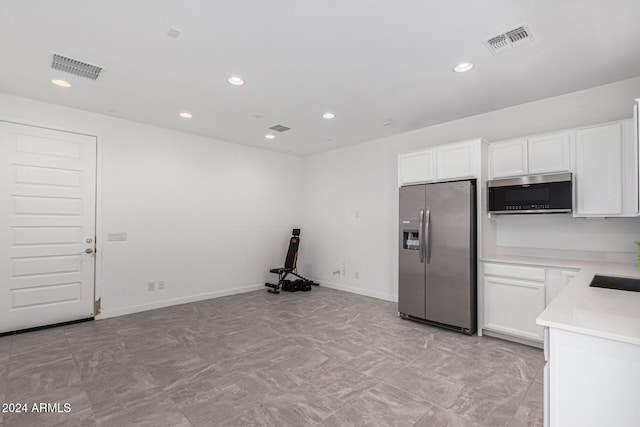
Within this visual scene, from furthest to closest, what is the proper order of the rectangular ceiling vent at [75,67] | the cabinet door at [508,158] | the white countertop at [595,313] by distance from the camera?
the cabinet door at [508,158] < the rectangular ceiling vent at [75,67] < the white countertop at [595,313]

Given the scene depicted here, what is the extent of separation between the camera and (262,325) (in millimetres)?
3953

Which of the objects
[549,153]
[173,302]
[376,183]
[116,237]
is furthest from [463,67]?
[173,302]

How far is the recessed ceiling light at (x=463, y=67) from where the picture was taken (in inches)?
111

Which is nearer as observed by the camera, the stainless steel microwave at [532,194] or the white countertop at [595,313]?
the white countertop at [595,313]

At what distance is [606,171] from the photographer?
3.00m

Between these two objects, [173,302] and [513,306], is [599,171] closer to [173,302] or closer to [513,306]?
[513,306]

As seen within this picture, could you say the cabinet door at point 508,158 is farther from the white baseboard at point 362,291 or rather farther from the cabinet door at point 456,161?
the white baseboard at point 362,291

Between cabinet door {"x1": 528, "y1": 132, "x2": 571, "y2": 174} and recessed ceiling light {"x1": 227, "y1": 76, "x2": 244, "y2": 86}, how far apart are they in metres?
3.24

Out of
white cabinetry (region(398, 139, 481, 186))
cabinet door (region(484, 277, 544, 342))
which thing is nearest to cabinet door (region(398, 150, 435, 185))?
white cabinetry (region(398, 139, 481, 186))

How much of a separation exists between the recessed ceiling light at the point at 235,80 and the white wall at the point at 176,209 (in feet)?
7.34

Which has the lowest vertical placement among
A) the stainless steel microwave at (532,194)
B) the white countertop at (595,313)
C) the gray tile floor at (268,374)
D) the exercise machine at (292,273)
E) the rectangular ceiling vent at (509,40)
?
the gray tile floor at (268,374)

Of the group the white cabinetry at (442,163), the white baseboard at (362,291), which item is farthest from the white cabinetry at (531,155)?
the white baseboard at (362,291)

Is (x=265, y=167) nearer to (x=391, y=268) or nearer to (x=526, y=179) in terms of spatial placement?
(x=391, y=268)

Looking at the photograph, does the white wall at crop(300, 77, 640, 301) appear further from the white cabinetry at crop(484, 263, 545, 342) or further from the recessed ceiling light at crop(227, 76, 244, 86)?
the recessed ceiling light at crop(227, 76, 244, 86)
